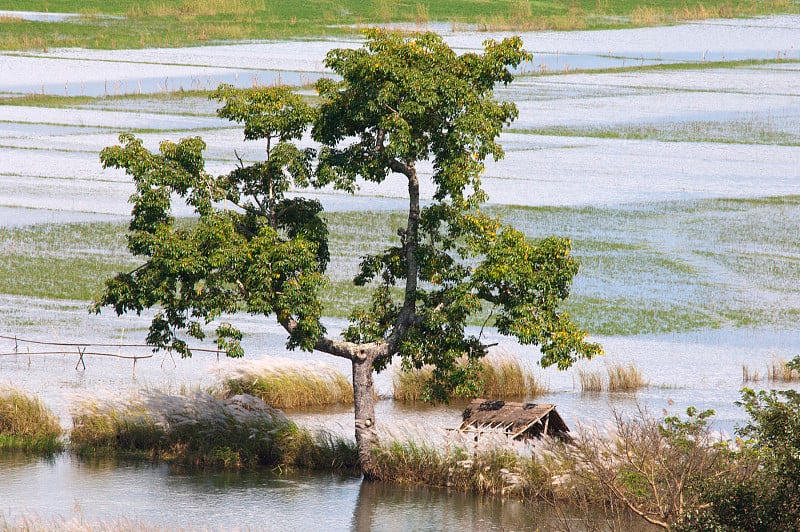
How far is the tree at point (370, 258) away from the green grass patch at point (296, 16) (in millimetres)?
81751

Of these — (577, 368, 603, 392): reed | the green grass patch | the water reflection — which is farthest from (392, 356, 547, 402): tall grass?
the green grass patch

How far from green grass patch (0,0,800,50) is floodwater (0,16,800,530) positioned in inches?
190

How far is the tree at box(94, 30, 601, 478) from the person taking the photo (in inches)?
849

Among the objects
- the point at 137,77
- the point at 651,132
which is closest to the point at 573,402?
the point at 651,132

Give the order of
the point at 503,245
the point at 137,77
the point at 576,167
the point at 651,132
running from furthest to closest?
the point at 137,77, the point at 651,132, the point at 576,167, the point at 503,245

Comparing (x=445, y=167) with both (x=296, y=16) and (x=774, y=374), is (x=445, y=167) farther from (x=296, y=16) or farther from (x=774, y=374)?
(x=296, y=16)

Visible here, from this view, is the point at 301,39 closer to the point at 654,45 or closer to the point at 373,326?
the point at 654,45

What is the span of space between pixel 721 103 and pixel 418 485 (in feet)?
199

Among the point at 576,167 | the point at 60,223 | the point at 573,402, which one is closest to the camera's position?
the point at 573,402

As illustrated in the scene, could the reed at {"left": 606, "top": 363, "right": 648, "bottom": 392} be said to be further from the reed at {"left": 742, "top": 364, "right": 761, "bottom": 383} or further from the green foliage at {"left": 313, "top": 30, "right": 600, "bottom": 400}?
the green foliage at {"left": 313, "top": 30, "right": 600, "bottom": 400}

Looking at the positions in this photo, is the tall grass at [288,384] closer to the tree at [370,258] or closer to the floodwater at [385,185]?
the floodwater at [385,185]

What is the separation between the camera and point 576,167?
59906 mm

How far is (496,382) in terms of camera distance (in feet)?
100

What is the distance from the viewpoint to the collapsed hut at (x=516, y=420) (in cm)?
2291
